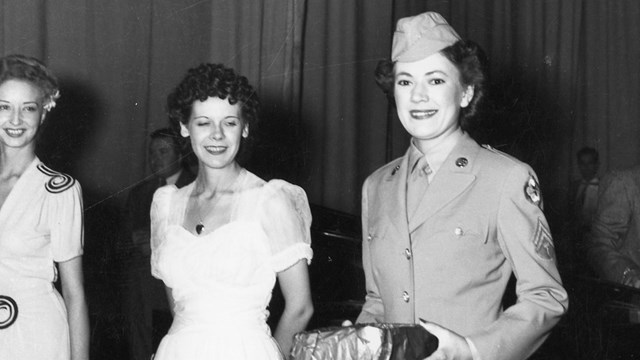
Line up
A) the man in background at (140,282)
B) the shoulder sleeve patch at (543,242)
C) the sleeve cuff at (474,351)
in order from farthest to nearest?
1. the man in background at (140,282)
2. the shoulder sleeve patch at (543,242)
3. the sleeve cuff at (474,351)

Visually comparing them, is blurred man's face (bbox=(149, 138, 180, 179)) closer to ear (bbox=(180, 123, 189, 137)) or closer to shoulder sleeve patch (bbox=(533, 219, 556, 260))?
ear (bbox=(180, 123, 189, 137))

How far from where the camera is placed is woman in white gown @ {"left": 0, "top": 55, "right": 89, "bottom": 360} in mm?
2279

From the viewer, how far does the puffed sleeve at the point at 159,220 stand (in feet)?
8.38

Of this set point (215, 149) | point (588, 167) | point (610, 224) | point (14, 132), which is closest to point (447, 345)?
point (215, 149)

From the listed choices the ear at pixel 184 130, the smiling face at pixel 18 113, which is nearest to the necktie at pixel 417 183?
the ear at pixel 184 130

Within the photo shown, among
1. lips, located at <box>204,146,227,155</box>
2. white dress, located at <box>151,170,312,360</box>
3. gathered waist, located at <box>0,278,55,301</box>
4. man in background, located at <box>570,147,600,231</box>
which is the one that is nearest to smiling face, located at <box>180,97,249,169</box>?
lips, located at <box>204,146,227,155</box>

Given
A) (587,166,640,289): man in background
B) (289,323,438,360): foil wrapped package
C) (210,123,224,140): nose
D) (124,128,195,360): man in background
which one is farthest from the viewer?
(124,128,195,360): man in background

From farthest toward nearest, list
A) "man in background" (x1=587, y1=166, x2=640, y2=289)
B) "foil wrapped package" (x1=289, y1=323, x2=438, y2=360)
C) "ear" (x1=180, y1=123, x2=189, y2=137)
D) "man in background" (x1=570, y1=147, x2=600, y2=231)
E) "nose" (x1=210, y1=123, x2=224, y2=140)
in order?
"man in background" (x1=570, y1=147, x2=600, y2=231) < "man in background" (x1=587, y1=166, x2=640, y2=289) < "ear" (x1=180, y1=123, x2=189, y2=137) < "nose" (x1=210, y1=123, x2=224, y2=140) < "foil wrapped package" (x1=289, y1=323, x2=438, y2=360)

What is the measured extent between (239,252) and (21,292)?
0.60 m

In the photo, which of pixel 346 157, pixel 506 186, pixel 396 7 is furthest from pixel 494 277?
pixel 396 7

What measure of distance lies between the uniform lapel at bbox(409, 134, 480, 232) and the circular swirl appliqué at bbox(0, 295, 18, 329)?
3.62ft

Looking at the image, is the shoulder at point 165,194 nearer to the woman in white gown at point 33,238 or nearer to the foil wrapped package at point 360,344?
the woman in white gown at point 33,238

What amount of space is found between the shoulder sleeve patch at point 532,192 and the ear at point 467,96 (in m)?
0.30

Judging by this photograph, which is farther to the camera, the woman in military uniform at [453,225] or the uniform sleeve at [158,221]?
the uniform sleeve at [158,221]
